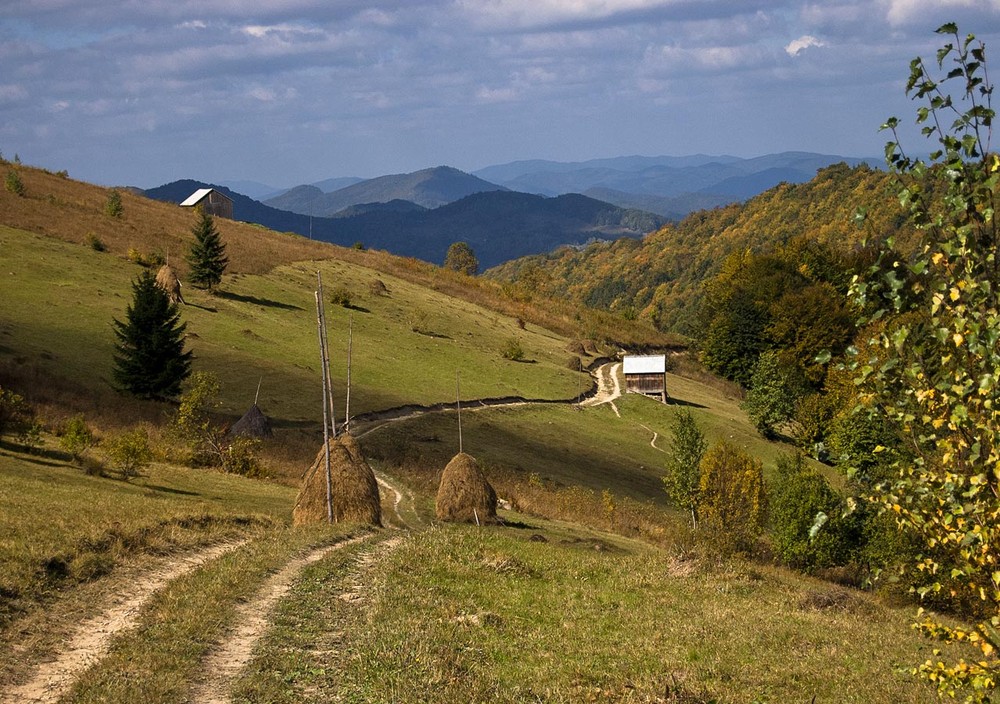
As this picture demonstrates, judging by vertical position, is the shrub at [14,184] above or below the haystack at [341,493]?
above

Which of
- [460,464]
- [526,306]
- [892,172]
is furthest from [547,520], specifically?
[526,306]

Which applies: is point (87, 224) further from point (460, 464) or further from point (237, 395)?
point (460, 464)

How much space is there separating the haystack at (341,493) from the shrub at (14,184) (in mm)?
88095

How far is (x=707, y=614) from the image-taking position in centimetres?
2205

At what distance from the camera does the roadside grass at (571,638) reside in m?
15.8

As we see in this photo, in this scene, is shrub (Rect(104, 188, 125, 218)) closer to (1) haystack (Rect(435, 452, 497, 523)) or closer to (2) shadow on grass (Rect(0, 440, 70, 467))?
(2) shadow on grass (Rect(0, 440, 70, 467))

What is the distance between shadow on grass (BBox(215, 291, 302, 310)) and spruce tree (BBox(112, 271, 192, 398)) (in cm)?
3308

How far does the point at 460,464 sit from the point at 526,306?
3962 inches

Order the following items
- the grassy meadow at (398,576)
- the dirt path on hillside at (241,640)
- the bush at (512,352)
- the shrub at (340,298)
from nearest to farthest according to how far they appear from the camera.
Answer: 1. the dirt path on hillside at (241,640)
2. the grassy meadow at (398,576)
3. the bush at (512,352)
4. the shrub at (340,298)

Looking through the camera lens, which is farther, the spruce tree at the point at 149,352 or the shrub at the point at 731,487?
the shrub at the point at 731,487

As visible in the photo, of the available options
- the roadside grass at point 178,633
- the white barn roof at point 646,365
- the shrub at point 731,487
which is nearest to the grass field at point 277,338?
the white barn roof at point 646,365

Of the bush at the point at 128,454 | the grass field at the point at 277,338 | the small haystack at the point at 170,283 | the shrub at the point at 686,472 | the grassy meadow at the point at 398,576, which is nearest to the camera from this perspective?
the grassy meadow at the point at 398,576

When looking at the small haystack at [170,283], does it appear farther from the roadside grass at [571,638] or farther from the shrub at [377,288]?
the roadside grass at [571,638]

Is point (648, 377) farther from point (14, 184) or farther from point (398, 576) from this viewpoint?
point (398, 576)
